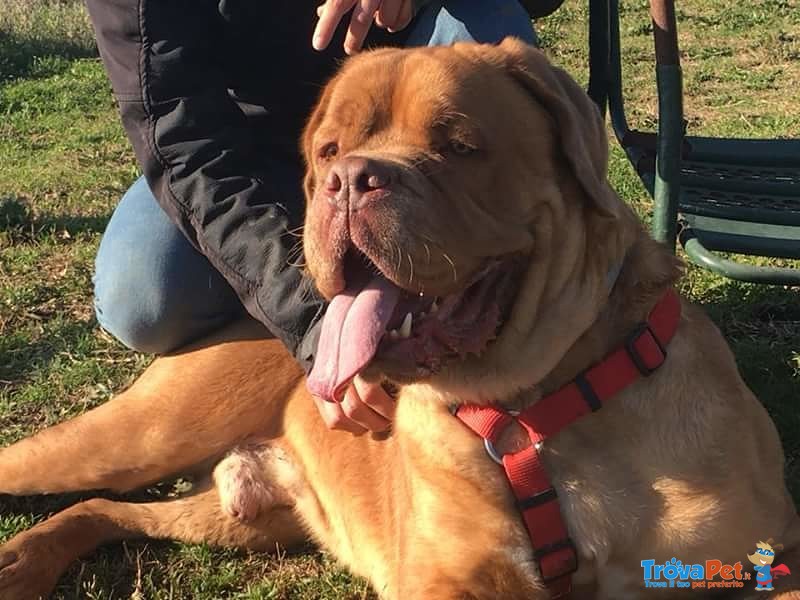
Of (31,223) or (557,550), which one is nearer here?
(557,550)

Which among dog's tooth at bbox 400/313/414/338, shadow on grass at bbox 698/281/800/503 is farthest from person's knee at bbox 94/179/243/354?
shadow on grass at bbox 698/281/800/503

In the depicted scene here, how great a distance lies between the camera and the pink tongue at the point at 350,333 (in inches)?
89.6

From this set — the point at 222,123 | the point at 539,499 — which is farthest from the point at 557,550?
the point at 222,123

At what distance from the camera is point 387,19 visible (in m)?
2.98

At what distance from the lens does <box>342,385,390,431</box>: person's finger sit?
9.41 ft

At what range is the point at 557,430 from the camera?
2428 mm

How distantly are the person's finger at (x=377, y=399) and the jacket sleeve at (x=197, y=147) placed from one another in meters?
0.33

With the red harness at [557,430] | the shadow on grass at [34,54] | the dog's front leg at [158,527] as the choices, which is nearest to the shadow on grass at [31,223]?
the dog's front leg at [158,527]

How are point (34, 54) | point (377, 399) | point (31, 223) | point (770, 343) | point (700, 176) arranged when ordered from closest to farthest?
point (377, 399) → point (770, 343) → point (700, 176) → point (31, 223) → point (34, 54)

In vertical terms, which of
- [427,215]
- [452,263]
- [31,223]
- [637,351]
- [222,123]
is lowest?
[31,223]

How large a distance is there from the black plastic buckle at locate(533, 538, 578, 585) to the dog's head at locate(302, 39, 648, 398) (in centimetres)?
38

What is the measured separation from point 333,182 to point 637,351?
0.83m

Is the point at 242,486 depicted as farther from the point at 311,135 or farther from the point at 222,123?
the point at 311,135

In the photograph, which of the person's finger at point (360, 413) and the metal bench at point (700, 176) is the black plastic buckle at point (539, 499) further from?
the metal bench at point (700, 176)
